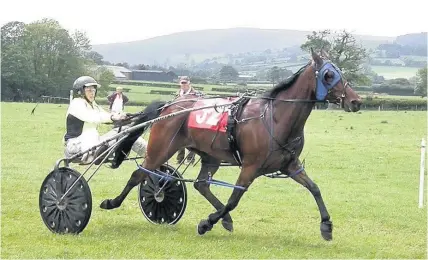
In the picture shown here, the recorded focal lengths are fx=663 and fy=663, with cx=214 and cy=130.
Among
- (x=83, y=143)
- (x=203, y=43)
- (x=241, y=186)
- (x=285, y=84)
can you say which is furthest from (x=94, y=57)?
(x=203, y=43)

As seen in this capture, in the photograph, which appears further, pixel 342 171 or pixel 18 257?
pixel 342 171

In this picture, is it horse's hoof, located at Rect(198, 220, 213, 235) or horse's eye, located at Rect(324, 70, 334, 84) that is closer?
horse's eye, located at Rect(324, 70, 334, 84)

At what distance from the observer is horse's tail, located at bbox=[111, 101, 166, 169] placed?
10008 mm

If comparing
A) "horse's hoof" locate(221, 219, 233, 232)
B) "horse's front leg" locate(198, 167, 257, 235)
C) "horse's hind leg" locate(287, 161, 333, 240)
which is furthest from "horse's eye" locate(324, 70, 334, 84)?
"horse's hoof" locate(221, 219, 233, 232)

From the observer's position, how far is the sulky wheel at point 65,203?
8.98 m

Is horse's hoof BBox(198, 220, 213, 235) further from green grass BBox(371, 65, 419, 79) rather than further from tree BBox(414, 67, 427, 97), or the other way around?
green grass BBox(371, 65, 419, 79)

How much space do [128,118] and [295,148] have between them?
2599 mm

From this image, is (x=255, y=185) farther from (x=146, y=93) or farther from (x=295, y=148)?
(x=146, y=93)

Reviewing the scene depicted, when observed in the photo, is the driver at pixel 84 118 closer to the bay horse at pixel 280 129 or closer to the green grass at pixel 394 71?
the bay horse at pixel 280 129

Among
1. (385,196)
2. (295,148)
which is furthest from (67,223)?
(385,196)

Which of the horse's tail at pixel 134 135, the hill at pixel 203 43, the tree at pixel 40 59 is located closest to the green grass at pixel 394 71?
the tree at pixel 40 59

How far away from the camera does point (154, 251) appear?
322 inches

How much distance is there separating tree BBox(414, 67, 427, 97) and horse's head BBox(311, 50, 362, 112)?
2529 inches

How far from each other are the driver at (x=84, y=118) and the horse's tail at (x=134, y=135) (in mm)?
362
